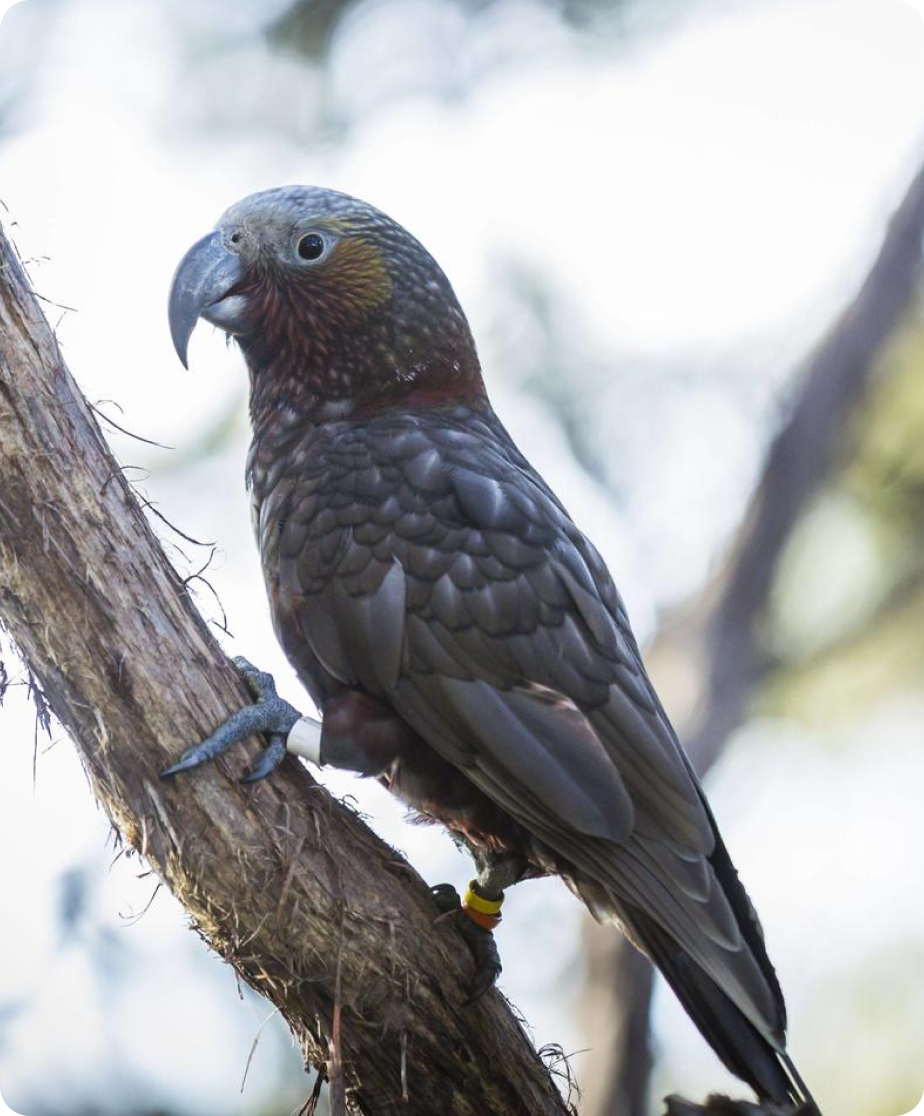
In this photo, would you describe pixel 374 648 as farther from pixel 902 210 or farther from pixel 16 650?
pixel 902 210

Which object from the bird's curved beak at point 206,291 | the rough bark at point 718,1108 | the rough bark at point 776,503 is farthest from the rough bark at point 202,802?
the rough bark at point 776,503

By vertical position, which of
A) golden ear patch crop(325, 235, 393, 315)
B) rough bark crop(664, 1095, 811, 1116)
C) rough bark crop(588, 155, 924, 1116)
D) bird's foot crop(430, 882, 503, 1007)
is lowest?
rough bark crop(664, 1095, 811, 1116)

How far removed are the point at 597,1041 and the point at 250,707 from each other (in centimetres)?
257

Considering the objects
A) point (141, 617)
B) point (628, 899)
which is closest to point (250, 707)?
point (141, 617)

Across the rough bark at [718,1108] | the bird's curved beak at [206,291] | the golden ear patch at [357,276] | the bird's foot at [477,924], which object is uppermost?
the golden ear patch at [357,276]

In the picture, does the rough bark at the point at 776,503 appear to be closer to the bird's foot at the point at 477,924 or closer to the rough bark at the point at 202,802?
the bird's foot at the point at 477,924

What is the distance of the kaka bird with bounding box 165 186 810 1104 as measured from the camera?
9.95 ft

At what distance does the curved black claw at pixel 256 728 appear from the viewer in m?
2.83

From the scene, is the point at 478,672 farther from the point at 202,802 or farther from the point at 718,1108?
the point at 718,1108

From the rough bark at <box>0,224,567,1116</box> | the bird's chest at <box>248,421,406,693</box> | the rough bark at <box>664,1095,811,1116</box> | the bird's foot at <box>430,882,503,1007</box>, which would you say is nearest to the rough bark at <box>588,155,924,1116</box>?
the bird's foot at <box>430,882,503,1007</box>

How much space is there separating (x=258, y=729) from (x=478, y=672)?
56 cm

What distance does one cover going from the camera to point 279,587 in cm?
339

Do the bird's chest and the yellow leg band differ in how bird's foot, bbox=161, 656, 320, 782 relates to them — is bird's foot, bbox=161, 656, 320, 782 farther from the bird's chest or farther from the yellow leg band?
the yellow leg band

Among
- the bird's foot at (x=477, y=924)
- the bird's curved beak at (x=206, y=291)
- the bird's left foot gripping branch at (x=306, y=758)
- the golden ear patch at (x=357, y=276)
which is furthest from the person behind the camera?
the golden ear patch at (x=357, y=276)
